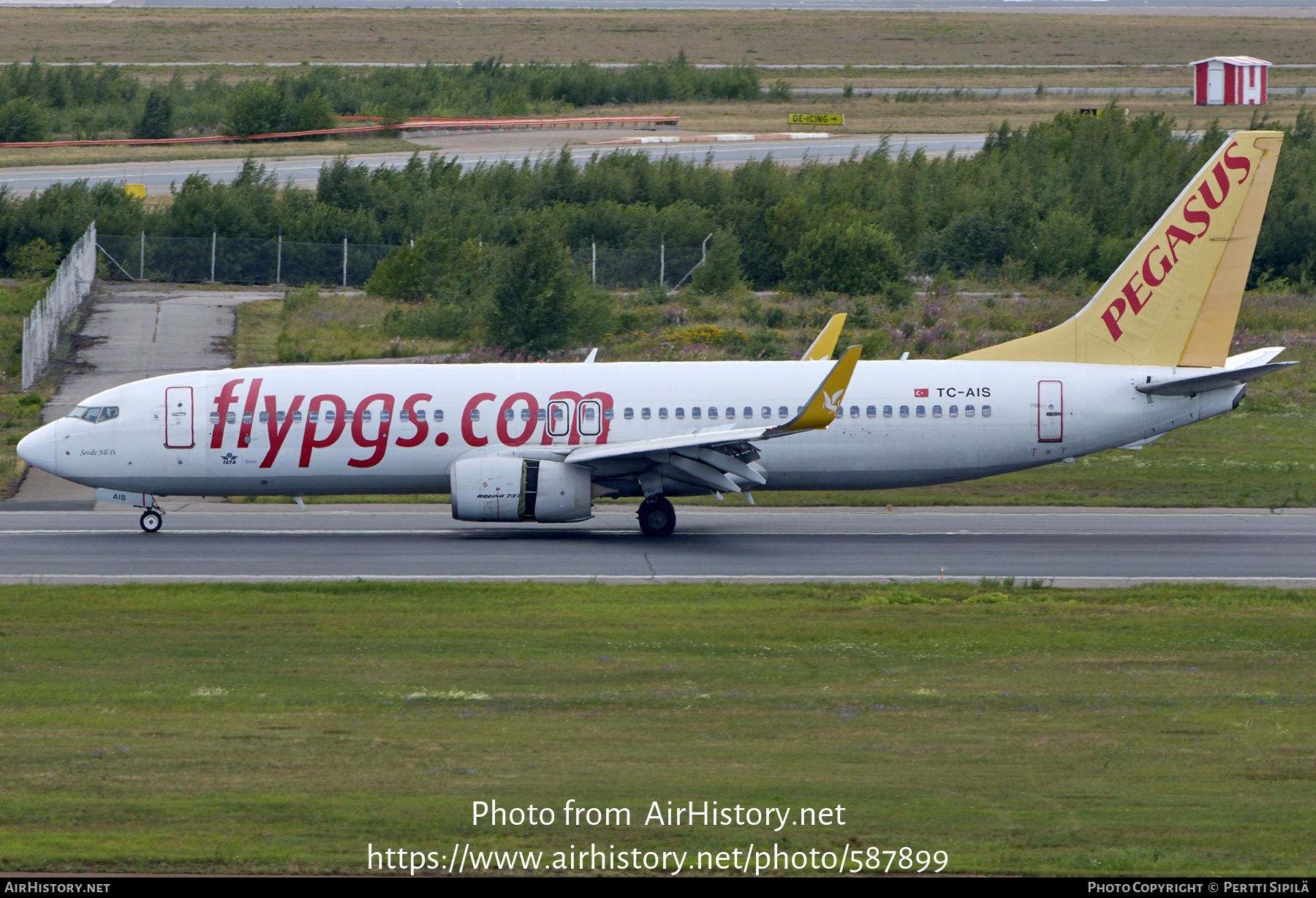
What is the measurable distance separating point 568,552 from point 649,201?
44504 mm

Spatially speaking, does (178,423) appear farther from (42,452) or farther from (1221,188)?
(1221,188)

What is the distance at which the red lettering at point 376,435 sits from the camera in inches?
1230

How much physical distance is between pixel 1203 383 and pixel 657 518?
11.9m

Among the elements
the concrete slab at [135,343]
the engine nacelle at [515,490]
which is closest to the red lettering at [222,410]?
the engine nacelle at [515,490]

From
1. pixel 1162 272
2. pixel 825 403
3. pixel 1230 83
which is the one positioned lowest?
pixel 825 403

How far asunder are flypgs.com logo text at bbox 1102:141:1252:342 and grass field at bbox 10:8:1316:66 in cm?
9311

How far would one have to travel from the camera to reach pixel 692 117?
9962 centimetres

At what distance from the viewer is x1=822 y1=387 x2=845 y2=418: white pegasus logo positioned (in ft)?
93.2

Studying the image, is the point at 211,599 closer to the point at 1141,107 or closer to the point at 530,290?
the point at 530,290

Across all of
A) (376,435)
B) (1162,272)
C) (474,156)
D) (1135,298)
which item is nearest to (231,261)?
(474,156)

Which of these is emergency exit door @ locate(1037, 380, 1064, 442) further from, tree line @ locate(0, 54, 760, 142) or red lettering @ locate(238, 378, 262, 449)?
tree line @ locate(0, 54, 760, 142)

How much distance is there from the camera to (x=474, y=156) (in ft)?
271

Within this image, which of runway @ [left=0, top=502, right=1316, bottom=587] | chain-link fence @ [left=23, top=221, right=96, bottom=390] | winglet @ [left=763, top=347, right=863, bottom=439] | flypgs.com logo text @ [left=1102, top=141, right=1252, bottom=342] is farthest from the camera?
chain-link fence @ [left=23, top=221, right=96, bottom=390]

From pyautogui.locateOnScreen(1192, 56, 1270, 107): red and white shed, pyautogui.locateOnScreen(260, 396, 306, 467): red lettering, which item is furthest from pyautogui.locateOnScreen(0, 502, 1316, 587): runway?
pyautogui.locateOnScreen(1192, 56, 1270, 107): red and white shed
